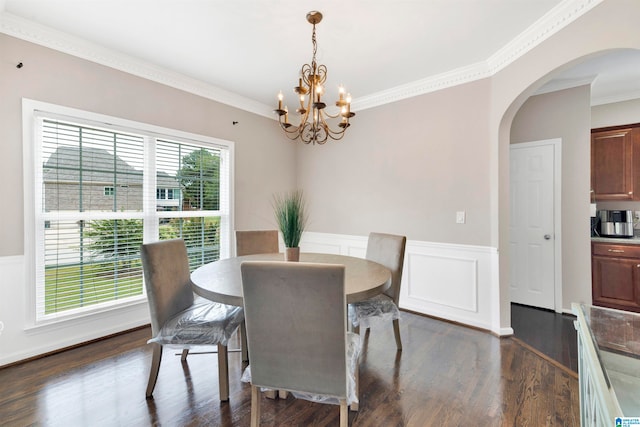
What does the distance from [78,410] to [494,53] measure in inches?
164

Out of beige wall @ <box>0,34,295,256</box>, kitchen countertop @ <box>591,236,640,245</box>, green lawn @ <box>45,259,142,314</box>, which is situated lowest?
green lawn @ <box>45,259,142,314</box>

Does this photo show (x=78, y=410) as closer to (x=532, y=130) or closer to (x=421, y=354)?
(x=421, y=354)

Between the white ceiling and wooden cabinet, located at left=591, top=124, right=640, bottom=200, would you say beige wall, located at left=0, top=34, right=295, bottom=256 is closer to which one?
the white ceiling

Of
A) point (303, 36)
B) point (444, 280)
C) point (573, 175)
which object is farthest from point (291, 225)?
point (573, 175)

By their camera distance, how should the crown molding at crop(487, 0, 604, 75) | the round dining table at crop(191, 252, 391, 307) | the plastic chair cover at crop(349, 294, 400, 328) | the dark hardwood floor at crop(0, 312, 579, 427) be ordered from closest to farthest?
the round dining table at crop(191, 252, 391, 307) → the dark hardwood floor at crop(0, 312, 579, 427) → the crown molding at crop(487, 0, 604, 75) → the plastic chair cover at crop(349, 294, 400, 328)

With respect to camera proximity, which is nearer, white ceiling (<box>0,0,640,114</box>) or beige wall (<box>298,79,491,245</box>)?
white ceiling (<box>0,0,640,114</box>)

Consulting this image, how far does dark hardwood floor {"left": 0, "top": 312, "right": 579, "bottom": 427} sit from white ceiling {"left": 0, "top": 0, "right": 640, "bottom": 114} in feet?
8.40

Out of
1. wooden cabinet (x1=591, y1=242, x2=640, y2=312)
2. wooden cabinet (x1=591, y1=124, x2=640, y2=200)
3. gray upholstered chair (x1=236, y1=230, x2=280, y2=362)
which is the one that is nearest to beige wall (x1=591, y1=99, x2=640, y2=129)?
wooden cabinet (x1=591, y1=124, x2=640, y2=200)

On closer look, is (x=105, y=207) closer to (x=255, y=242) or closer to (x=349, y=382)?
(x=255, y=242)

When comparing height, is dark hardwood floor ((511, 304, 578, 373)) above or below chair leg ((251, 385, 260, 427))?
below

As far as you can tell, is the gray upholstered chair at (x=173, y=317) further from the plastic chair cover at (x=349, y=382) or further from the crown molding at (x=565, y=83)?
the crown molding at (x=565, y=83)

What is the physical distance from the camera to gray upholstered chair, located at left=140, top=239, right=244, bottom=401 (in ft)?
5.69

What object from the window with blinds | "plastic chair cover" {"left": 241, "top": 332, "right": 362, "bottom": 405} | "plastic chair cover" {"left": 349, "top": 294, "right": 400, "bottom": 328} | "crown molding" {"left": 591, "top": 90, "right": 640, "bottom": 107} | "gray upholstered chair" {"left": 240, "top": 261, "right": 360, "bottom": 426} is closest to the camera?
"gray upholstered chair" {"left": 240, "top": 261, "right": 360, "bottom": 426}

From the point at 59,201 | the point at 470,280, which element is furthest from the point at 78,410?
the point at 470,280
